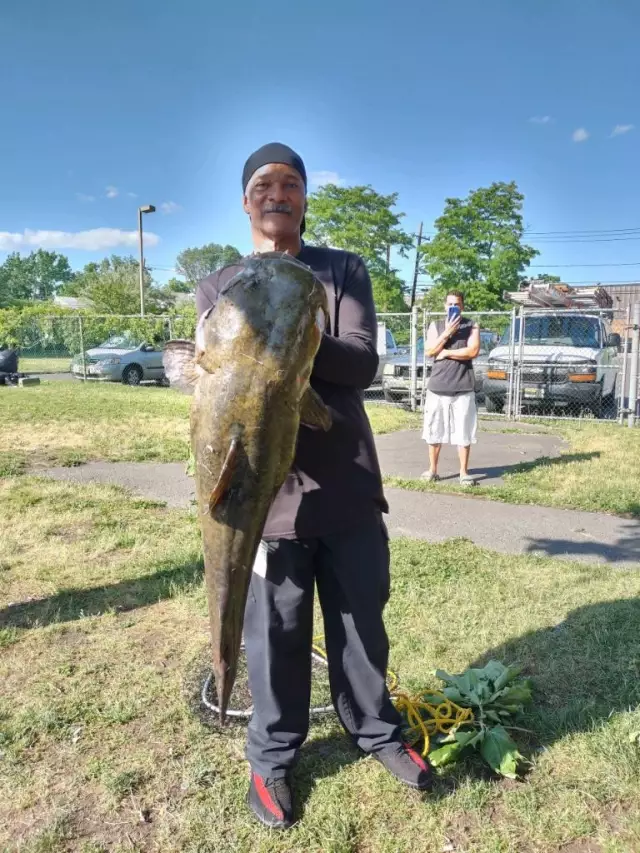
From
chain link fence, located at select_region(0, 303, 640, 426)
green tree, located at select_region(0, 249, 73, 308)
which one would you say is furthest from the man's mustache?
green tree, located at select_region(0, 249, 73, 308)

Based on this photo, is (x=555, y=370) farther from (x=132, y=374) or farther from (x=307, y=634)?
(x=132, y=374)

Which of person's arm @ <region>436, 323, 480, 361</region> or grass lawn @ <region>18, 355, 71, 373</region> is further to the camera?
grass lawn @ <region>18, 355, 71, 373</region>

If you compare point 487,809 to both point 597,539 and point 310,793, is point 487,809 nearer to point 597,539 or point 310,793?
point 310,793

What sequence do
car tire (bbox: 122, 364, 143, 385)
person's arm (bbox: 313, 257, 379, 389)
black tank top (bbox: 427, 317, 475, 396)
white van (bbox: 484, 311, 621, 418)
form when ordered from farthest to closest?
car tire (bbox: 122, 364, 143, 385) < white van (bbox: 484, 311, 621, 418) < black tank top (bbox: 427, 317, 475, 396) < person's arm (bbox: 313, 257, 379, 389)

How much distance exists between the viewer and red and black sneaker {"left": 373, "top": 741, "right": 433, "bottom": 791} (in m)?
2.38

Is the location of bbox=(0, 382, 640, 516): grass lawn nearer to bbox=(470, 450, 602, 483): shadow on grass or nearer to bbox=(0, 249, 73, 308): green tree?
bbox=(470, 450, 602, 483): shadow on grass

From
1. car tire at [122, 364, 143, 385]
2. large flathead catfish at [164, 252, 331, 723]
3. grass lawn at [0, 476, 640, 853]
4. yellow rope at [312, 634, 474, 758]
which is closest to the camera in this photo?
large flathead catfish at [164, 252, 331, 723]

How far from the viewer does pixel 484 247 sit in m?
30.9

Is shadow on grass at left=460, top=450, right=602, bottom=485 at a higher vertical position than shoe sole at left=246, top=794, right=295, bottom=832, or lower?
higher

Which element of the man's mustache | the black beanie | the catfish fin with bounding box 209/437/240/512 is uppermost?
the black beanie

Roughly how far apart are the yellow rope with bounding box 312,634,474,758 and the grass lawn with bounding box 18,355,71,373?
84.7ft

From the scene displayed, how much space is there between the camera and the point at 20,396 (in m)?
15.8

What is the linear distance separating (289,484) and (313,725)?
51.3 inches

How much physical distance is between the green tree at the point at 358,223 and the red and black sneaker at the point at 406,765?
31.9 metres
